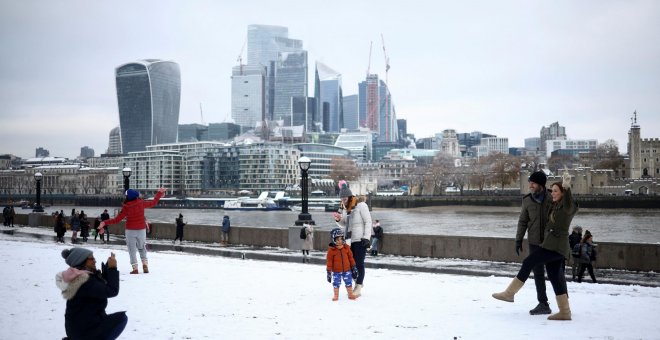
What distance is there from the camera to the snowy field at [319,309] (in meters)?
8.14

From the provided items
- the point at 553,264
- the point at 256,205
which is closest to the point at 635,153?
the point at 256,205

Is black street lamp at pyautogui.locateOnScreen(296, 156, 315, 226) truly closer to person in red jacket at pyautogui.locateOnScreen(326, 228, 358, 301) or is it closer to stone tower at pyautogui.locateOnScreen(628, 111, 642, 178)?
person in red jacket at pyautogui.locateOnScreen(326, 228, 358, 301)

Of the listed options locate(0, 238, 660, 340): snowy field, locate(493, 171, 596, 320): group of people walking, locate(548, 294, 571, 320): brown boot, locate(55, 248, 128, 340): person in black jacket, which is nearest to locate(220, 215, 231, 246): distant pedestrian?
locate(0, 238, 660, 340): snowy field

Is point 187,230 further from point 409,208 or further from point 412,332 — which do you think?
point 409,208

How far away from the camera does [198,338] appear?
794 centimetres

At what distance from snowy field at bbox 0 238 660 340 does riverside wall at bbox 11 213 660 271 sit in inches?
257

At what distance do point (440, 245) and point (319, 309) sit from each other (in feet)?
39.7

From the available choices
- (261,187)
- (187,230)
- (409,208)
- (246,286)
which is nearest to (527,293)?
(246,286)

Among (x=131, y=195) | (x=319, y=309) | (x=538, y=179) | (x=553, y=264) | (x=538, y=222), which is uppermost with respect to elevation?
(x=538, y=179)

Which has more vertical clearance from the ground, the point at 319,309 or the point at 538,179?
the point at 538,179

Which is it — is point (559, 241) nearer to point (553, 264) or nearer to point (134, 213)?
point (553, 264)

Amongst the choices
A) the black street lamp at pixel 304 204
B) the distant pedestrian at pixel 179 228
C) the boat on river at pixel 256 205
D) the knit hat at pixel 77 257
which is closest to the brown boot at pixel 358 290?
the knit hat at pixel 77 257

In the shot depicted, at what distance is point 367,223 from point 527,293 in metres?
3.05

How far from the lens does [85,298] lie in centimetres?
615
